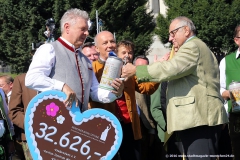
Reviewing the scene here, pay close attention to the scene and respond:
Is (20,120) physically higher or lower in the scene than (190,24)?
lower

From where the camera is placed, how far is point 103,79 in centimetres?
390

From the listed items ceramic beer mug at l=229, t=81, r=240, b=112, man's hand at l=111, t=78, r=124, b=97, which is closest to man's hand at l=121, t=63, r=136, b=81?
man's hand at l=111, t=78, r=124, b=97

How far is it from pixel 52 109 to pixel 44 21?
26224 mm

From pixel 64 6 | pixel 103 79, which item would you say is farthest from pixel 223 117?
pixel 64 6

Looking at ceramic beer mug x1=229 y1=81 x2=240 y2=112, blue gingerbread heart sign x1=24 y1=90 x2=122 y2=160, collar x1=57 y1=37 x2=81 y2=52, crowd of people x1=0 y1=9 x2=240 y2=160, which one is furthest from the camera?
ceramic beer mug x1=229 y1=81 x2=240 y2=112

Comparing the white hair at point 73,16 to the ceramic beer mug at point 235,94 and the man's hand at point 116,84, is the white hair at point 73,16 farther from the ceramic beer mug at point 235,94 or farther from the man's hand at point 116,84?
the ceramic beer mug at point 235,94

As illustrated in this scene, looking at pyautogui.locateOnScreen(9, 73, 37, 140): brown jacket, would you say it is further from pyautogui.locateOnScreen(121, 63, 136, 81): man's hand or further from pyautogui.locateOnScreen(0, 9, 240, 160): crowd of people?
pyautogui.locateOnScreen(121, 63, 136, 81): man's hand

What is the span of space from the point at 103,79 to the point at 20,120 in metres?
1.64

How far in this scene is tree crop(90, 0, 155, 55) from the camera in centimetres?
2902

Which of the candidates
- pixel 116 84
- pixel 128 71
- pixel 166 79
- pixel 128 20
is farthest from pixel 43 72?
pixel 128 20

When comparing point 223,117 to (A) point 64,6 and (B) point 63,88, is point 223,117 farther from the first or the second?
(A) point 64,6

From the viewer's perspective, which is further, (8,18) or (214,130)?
(8,18)

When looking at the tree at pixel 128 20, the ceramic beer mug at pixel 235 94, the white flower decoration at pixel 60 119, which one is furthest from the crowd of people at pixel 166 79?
the tree at pixel 128 20

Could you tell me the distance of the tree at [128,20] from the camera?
29016mm
